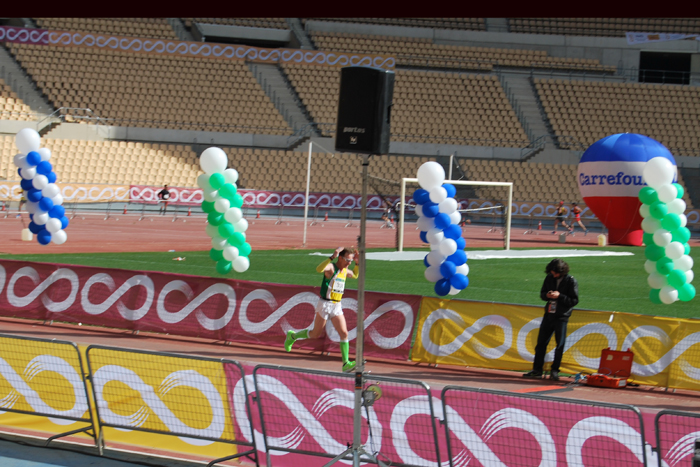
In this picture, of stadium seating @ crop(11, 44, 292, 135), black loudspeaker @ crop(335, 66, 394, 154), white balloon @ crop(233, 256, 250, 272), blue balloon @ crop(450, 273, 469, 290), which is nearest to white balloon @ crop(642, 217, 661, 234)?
blue balloon @ crop(450, 273, 469, 290)

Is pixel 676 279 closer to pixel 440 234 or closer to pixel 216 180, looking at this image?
pixel 440 234

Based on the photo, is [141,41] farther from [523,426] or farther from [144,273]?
[523,426]

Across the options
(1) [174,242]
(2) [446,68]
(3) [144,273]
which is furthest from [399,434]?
(2) [446,68]

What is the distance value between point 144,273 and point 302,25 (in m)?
44.2

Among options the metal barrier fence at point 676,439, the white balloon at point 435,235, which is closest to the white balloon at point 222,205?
the white balloon at point 435,235

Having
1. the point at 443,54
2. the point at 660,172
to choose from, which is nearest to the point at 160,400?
the point at 660,172

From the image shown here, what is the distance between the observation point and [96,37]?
48344 mm

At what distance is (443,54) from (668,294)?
1632 inches

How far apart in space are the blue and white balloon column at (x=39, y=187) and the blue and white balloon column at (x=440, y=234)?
38.0 ft

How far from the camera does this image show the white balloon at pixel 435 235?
14422 millimetres

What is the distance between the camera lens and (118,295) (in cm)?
1399

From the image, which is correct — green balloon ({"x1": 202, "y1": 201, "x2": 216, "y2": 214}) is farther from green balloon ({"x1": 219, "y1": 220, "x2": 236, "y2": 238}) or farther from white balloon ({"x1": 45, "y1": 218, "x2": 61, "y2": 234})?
white balloon ({"x1": 45, "y1": 218, "x2": 61, "y2": 234})

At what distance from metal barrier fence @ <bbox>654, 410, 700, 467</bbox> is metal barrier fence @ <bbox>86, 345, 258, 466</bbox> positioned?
3.37m
